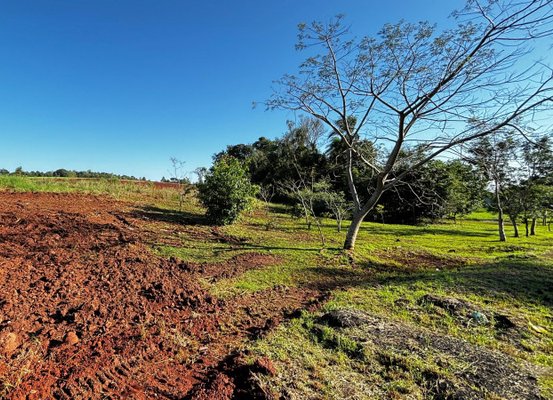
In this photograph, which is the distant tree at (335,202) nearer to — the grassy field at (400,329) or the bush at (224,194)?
the bush at (224,194)

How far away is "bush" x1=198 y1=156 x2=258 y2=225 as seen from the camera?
33.9 ft

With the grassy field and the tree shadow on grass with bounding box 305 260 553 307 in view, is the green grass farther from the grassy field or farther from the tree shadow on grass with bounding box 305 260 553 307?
the tree shadow on grass with bounding box 305 260 553 307

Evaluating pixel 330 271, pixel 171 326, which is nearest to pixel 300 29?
pixel 330 271

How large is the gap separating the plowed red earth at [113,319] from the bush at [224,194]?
4571mm

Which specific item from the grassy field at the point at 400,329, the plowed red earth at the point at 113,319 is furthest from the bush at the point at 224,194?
the plowed red earth at the point at 113,319

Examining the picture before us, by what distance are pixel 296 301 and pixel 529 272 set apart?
5.78 metres

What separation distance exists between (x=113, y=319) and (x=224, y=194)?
290 inches

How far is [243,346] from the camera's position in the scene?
118 inches

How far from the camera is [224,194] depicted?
10.4m

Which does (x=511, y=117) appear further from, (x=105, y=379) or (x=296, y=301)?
(x=105, y=379)

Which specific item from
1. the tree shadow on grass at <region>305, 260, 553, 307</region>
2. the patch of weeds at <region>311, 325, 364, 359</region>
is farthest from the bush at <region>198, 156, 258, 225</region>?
the patch of weeds at <region>311, 325, 364, 359</region>

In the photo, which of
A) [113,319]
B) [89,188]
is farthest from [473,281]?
[89,188]

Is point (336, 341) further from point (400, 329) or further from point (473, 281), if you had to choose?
point (473, 281)

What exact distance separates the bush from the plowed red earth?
180 inches
